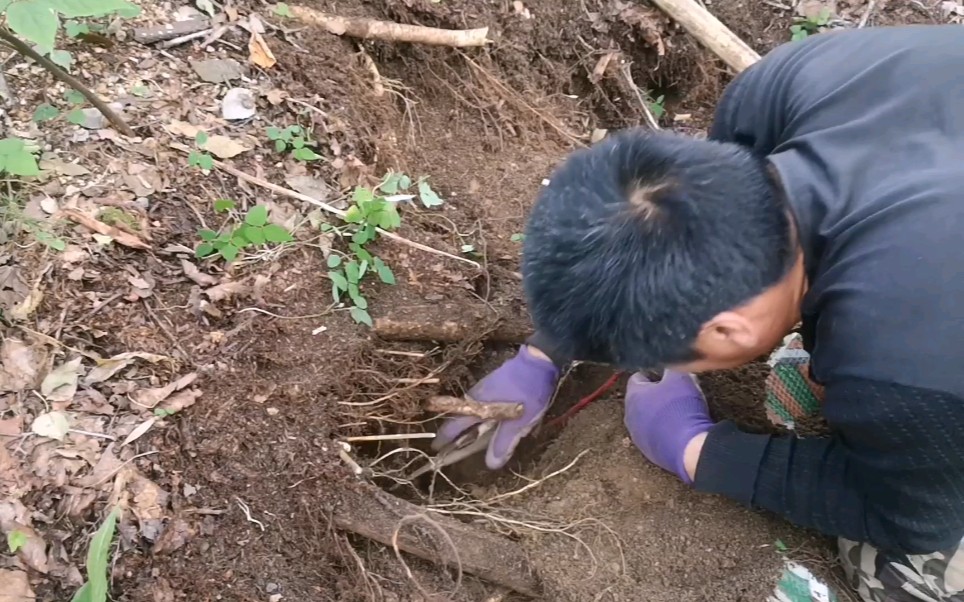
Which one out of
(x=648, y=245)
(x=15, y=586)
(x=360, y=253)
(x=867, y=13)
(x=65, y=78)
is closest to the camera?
(x=648, y=245)

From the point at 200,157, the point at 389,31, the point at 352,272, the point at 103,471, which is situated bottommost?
the point at 103,471

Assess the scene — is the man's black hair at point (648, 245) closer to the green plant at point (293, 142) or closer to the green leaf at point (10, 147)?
the green plant at point (293, 142)

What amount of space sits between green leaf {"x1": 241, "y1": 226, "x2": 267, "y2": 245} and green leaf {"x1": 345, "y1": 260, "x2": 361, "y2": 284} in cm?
20

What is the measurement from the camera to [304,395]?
164 cm

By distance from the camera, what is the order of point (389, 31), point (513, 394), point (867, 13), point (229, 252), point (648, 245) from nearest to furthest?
point (648, 245)
point (229, 252)
point (513, 394)
point (389, 31)
point (867, 13)

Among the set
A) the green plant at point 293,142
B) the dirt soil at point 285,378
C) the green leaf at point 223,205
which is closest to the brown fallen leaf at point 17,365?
the dirt soil at point 285,378

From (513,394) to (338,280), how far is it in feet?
1.78

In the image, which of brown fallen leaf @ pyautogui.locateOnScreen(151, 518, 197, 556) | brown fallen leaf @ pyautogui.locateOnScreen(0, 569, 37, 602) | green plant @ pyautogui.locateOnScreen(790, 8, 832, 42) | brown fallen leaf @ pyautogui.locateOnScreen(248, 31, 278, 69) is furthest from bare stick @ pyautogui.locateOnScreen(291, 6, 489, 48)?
brown fallen leaf @ pyautogui.locateOnScreen(0, 569, 37, 602)

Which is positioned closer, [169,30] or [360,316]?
[360,316]

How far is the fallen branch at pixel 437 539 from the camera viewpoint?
161 centimetres

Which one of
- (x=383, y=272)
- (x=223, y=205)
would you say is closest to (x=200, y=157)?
(x=223, y=205)

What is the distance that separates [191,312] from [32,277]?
32 cm

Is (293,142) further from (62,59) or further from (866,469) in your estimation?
(866,469)

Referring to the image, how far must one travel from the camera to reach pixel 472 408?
186 cm
